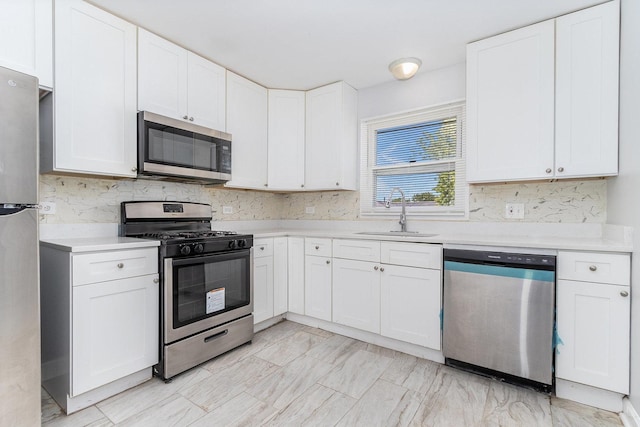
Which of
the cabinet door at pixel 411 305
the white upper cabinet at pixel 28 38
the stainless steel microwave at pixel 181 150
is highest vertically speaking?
the white upper cabinet at pixel 28 38

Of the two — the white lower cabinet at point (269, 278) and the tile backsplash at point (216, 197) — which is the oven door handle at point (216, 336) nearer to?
the white lower cabinet at point (269, 278)

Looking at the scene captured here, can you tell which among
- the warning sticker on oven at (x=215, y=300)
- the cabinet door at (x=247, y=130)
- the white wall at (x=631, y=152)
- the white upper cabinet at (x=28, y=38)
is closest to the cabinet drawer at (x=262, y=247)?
the warning sticker on oven at (x=215, y=300)

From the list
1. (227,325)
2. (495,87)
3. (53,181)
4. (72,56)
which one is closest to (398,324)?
(227,325)

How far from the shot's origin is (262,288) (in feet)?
9.19

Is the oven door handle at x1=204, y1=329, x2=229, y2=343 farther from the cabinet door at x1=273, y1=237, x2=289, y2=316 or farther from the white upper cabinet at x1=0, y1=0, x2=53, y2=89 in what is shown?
the white upper cabinet at x1=0, y1=0, x2=53, y2=89

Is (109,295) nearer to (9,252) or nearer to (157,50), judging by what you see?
(9,252)

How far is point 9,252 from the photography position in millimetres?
1348

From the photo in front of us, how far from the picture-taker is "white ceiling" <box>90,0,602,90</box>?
1.98 metres

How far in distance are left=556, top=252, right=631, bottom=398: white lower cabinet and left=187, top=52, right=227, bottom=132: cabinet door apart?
278 centimetres

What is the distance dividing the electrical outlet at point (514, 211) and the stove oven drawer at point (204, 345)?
227 cm

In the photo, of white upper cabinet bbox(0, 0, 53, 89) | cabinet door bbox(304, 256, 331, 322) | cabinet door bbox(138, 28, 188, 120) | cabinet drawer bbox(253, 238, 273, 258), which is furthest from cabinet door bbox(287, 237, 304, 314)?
white upper cabinet bbox(0, 0, 53, 89)

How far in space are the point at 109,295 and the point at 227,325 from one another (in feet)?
2.83

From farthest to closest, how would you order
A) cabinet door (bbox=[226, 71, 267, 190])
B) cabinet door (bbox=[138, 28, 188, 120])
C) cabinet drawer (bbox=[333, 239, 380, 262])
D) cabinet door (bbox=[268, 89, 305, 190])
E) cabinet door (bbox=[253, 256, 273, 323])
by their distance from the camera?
cabinet door (bbox=[268, 89, 305, 190])
cabinet door (bbox=[226, 71, 267, 190])
cabinet door (bbox=[253, 256, 273, 323])
cabinet drawer (bbox=[333, 239, 380, 262])
cabinet door (bbox=[138, 28, 188, 120])

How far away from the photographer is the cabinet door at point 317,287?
2820 mm
